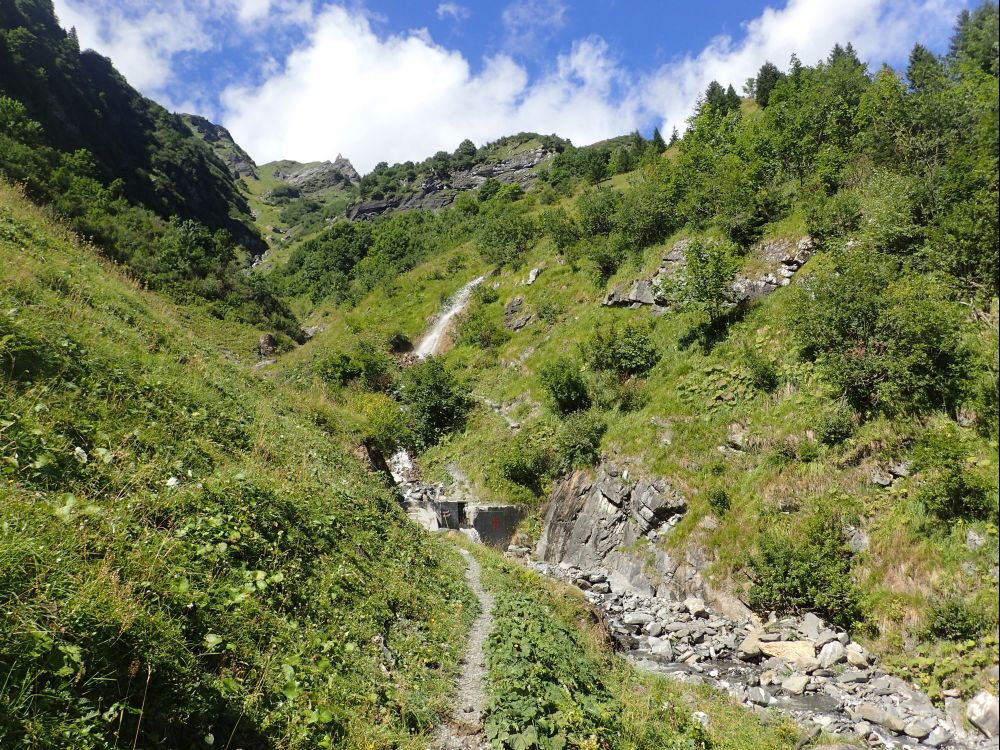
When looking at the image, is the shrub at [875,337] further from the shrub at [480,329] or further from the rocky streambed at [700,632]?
the shrub at [480,329]

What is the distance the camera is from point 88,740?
10.2 feet

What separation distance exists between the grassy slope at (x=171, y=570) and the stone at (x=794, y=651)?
6686 millimetres

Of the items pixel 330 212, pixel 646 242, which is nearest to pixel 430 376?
pixel 646 242

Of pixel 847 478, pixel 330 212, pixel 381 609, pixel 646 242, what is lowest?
pixel 381 609

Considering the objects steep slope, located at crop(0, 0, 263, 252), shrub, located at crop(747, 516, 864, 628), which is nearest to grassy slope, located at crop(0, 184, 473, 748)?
shrub, located at crop(747, 516, 864, 628)

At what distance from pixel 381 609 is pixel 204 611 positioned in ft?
11.0

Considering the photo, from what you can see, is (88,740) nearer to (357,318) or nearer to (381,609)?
(381,609)

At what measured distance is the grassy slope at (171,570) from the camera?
11.4 ft

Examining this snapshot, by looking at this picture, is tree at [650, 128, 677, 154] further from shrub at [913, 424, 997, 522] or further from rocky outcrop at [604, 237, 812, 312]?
shrub at [913, 424, 997, 522]

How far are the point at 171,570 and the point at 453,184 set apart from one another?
126 metres

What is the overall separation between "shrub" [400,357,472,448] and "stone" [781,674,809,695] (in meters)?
23.3

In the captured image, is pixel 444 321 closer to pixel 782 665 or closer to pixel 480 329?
pixel 480 329

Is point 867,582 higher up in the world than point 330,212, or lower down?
lower down

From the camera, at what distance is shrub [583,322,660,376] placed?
71.5ft
